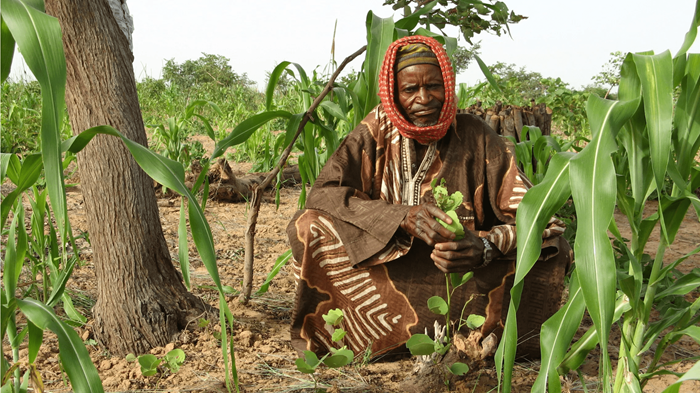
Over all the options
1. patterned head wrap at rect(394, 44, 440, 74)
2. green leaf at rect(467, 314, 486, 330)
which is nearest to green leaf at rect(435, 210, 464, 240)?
green leaf at rect(467, 314, 486, 330)

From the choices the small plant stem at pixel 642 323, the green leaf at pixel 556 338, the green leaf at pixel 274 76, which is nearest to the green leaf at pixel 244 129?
the green leaf at pixel 274 76

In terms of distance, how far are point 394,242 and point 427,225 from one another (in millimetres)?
203

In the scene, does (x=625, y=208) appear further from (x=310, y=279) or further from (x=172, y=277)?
(x=172, y=277)

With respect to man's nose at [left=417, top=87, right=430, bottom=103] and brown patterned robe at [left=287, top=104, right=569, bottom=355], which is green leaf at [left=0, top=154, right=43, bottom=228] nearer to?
brown patterned robe at [left=287, top=104, right=569, bottom=355]

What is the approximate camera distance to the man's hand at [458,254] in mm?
Result: 1723

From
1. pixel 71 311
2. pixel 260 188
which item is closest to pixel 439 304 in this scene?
pixel 260 188

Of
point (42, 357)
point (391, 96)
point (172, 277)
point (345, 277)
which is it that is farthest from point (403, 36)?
point (42, 357)

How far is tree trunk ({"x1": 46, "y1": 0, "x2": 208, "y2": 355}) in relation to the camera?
182 cm

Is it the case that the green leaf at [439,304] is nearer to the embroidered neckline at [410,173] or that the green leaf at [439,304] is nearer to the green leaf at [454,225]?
the green leaf at [454,225]

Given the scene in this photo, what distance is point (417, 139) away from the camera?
204 centimetres

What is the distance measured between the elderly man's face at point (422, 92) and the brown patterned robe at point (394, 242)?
165 millimetres

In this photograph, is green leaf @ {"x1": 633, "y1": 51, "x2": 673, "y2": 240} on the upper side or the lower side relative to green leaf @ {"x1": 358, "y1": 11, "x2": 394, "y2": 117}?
lower

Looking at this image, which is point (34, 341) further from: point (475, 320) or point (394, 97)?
point (394, 97)

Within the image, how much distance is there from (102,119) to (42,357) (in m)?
0.87
